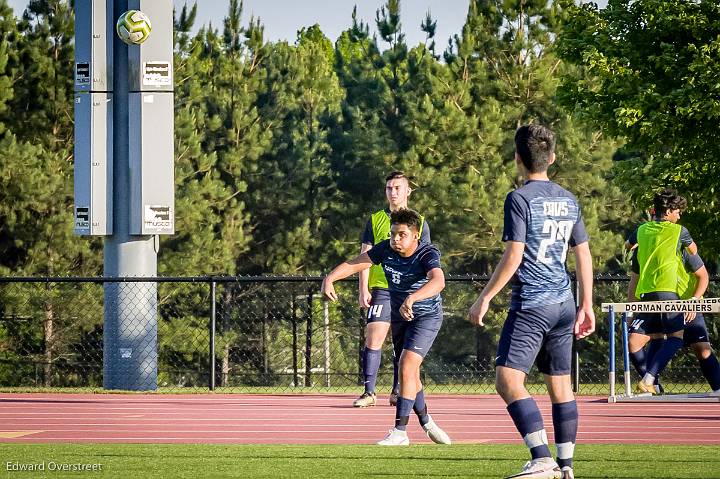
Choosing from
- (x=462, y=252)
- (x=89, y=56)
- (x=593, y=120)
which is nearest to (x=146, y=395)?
(x=89, y=56)

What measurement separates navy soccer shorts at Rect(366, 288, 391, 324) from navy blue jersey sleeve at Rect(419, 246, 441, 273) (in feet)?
10.0

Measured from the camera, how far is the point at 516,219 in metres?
7.06

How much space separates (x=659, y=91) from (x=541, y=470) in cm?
2285

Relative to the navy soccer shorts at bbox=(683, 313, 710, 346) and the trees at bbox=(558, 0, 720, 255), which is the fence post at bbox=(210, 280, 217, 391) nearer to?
the navy soccer shorts at bbox=(683, 313, 710, 346)

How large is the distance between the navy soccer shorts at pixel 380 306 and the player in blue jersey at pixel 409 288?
2.52 meters

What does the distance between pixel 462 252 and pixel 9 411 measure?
27500 mm

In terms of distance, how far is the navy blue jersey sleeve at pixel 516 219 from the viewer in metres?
7.04

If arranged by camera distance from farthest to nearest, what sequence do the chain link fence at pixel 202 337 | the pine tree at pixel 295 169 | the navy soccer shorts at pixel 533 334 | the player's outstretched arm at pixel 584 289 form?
the pine tree at pixel 295 169 → the chain link fence at pixel 202 337 → the player's outstretched arm at pixel 584 289 → the navy soccer shorts at pixel 533 334

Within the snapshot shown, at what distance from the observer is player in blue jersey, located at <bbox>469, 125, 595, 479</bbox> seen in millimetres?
7121

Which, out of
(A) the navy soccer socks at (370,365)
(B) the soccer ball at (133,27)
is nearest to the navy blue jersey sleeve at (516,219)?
(A) the navy soccer socks at (370,365)

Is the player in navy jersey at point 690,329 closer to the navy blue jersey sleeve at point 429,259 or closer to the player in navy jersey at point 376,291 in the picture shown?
the player in navy jersey at point 376,291

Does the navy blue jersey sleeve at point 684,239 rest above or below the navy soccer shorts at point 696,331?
above

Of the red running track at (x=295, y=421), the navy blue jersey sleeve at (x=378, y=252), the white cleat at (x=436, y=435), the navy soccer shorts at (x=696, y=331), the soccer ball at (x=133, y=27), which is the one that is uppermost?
the soccer ball at (x=133, y=27)

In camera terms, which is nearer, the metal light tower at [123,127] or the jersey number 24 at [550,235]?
the jersey number 24 at [550,235]
